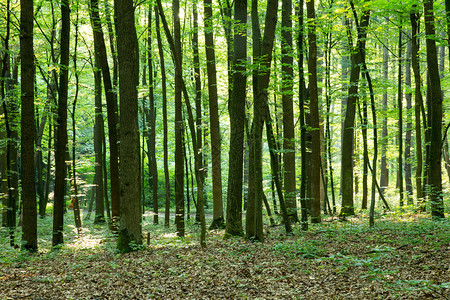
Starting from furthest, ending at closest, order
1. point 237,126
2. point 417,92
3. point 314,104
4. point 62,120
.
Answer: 1. point 417,92
2. point 314,104
3. point 62,120
4. point 237,126

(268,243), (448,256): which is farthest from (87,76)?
(448,256)

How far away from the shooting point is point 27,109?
989 cm

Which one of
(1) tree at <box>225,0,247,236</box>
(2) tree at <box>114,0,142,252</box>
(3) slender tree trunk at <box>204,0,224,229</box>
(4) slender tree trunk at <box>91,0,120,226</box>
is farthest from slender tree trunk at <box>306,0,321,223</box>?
(4) slender tree trunk at <box>91,0,120,226</box>

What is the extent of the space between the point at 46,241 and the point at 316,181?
1062 cm

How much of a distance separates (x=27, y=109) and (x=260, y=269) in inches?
302

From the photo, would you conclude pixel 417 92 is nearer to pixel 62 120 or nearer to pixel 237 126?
pixel 237 126

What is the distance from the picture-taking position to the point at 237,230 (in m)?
10.7

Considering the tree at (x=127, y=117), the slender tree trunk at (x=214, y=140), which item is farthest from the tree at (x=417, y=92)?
the tree at (x=127, y=117)

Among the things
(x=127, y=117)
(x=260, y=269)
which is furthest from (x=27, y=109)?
(x=260, y=269)

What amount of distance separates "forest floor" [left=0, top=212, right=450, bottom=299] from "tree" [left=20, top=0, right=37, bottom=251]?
5.11 ft

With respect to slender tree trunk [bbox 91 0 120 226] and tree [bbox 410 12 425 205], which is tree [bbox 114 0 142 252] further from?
tree [bbox 410 12 425 205]

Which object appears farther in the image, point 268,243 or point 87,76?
point 87,76

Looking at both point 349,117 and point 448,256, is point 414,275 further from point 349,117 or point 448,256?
point 349,117

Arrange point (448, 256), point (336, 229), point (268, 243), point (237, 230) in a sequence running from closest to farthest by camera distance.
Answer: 1. point (448, 256)
2. point (268, 243)
3. point (237, 230)
4. point (336, 229)
